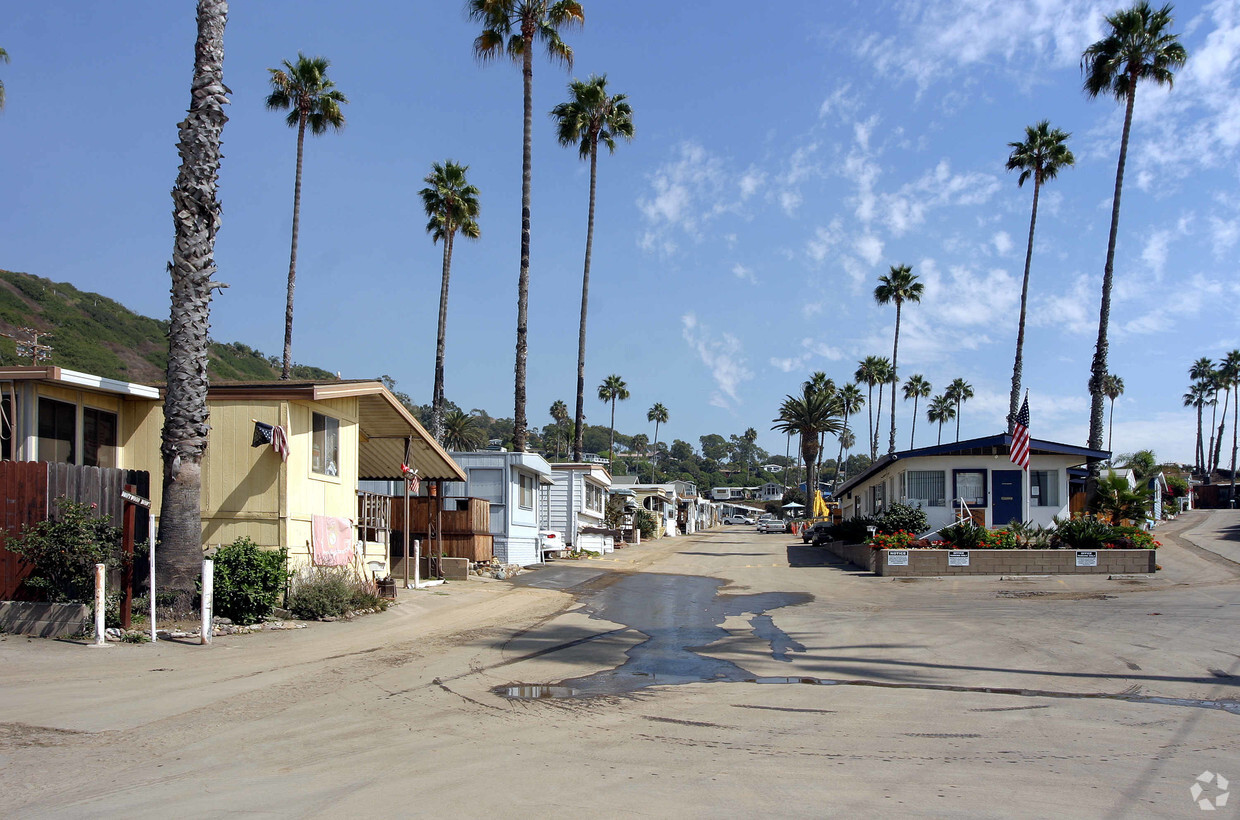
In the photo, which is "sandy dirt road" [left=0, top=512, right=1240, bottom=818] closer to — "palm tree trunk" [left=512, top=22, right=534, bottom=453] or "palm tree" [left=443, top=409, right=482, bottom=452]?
"palm tree trunk" [left=512, top=22, right=534, bottom=453]

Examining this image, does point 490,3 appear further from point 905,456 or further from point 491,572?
point 905,456

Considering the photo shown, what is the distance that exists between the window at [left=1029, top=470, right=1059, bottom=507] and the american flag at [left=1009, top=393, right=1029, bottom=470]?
5.61 meters

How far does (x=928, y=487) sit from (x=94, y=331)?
245 ft

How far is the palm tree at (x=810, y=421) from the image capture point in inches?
2534

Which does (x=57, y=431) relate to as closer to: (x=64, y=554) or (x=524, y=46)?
(x=64, y=554)

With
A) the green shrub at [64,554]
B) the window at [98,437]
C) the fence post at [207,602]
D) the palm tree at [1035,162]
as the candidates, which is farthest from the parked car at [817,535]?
the green shrub at [64,554]

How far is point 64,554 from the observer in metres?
11.8

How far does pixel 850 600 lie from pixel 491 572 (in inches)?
399

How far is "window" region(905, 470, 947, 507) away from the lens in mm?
31344

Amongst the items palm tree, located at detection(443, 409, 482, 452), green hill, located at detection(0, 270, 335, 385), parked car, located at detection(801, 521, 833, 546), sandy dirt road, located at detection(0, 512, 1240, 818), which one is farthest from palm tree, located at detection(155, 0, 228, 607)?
palm tree, located at detection(443, 409, 482, 452)

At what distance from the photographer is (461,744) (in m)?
7.09

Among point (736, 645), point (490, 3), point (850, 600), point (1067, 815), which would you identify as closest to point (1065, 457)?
point (850, 600)

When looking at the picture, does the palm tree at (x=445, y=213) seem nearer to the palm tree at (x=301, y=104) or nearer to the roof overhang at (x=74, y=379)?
the palm tree at (x=301, y=104)

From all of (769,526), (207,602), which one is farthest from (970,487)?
(769,526)
